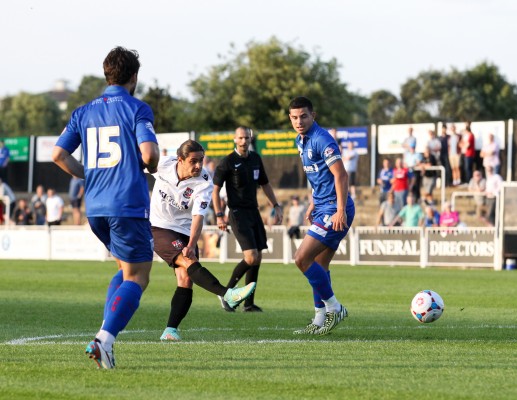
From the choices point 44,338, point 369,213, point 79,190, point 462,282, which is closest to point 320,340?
point 44,338

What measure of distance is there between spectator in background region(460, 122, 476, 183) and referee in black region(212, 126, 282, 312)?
742 inches

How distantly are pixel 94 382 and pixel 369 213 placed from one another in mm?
30216

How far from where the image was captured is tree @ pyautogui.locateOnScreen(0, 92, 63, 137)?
362 ft

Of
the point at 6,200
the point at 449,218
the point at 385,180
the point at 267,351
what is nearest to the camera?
the point at 267,351

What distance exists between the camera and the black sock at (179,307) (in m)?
10.4

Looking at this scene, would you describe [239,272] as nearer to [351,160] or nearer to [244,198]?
[244,198]

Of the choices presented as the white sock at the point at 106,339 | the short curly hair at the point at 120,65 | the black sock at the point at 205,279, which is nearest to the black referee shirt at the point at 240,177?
the black sock at the point at 205,279

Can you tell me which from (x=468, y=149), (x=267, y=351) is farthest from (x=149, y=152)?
(x=468, y=149)

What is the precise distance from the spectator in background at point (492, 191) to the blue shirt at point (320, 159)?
63.3ft

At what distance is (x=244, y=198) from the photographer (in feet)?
49.3

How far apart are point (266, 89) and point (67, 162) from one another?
67556 millimetres

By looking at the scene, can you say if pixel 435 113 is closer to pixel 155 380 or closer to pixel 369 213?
pixel 369 213

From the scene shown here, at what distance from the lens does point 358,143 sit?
37.4 metres

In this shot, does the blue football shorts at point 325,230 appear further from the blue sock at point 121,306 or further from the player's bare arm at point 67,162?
the blue sock at point 121,306
